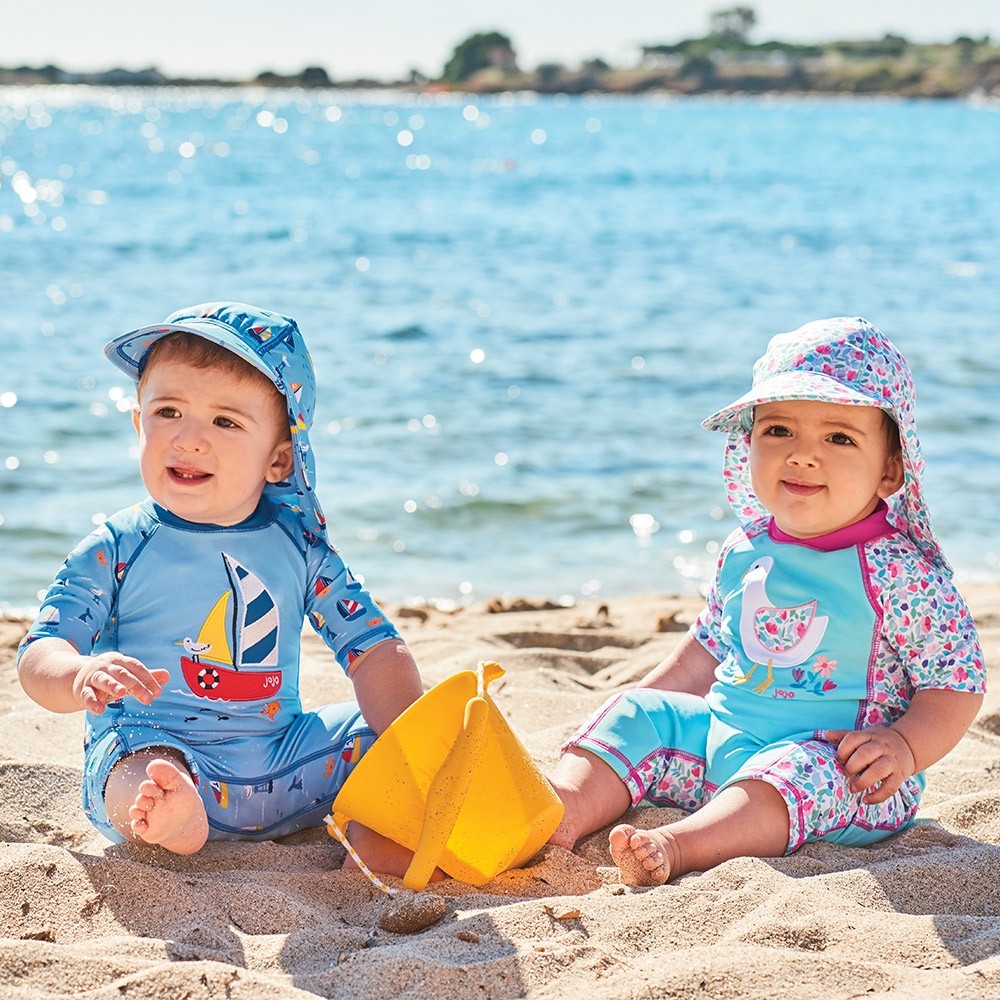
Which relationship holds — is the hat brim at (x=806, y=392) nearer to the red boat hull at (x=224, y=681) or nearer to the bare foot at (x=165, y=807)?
the red boat hull at (x=224, y=681)

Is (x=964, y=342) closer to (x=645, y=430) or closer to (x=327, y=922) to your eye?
(x=645, y=430)

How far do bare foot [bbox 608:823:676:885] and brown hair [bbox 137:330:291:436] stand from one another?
1115 mm

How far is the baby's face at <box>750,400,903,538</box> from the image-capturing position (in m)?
2.78

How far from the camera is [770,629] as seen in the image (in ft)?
9.41

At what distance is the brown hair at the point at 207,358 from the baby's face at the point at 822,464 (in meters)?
1.06

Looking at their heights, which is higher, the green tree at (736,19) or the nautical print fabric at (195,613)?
the green tree at (736,19)

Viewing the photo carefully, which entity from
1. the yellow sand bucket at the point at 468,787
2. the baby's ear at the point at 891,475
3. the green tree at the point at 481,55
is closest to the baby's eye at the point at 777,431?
the baby's ear at the point at 891,475

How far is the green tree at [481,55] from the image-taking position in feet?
357

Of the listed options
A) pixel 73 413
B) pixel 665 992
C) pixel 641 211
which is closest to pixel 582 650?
pixel 665 992

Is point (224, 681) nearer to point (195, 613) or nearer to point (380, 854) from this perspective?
point (195, 613)

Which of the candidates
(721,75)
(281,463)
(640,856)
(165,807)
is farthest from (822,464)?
(721,75)

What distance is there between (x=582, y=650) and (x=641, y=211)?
1905 cm

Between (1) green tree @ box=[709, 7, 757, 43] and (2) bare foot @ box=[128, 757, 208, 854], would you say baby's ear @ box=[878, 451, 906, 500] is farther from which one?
(1) green tree @ box=[709, 7, 757, 43]

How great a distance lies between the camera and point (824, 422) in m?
2.80
